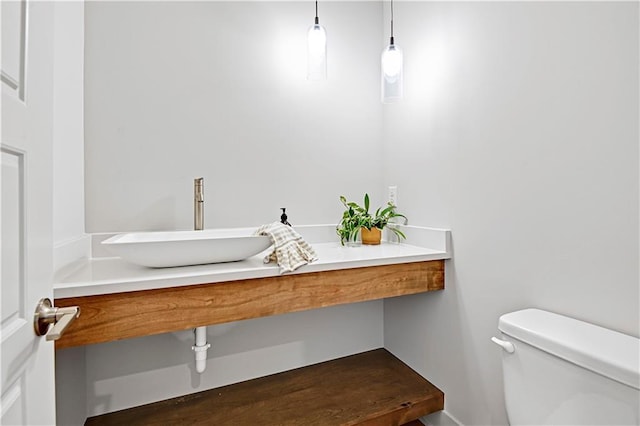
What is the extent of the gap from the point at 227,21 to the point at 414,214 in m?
1.28

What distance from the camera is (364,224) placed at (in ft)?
5.57

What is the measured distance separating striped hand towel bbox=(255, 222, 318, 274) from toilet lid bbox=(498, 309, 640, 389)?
67 centimetres

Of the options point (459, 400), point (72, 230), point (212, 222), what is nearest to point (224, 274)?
point (212, 222)

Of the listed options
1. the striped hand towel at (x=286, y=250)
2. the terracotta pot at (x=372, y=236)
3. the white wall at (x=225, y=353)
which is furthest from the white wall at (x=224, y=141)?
the striped hand towel at (x=286, y=250)

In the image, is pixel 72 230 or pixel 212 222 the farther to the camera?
pixel 212 222

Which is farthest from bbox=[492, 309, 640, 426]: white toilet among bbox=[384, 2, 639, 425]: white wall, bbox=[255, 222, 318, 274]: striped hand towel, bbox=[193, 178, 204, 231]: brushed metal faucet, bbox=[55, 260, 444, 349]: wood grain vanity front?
bbox=[193, 178, 204, 231]: brushed metal faucet

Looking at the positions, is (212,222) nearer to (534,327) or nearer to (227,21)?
(227,21)

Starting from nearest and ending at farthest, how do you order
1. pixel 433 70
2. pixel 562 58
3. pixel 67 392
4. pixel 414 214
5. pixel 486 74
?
pixel 562 58 < pixel 67 392 < pixel 486 74 < pixel 433 70 < pixel 414 214

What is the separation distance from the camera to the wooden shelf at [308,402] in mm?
1335

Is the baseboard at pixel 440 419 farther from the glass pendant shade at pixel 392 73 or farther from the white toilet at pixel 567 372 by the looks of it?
the glass pendant shade at pixel 392 73

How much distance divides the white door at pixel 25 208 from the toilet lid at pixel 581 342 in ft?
3.71

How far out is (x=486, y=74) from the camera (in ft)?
4.19

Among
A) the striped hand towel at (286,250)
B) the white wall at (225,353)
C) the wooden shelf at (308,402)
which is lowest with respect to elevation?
the wooden shelf at (308,402)

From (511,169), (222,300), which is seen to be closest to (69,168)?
(222,300)
